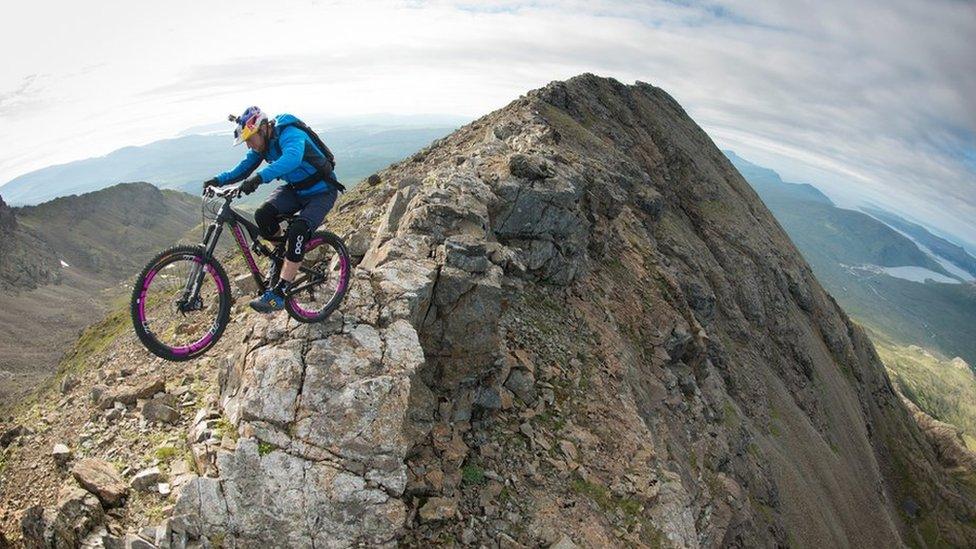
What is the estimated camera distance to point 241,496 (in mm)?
9609

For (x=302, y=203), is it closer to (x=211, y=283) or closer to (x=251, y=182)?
(x=251, y=182)

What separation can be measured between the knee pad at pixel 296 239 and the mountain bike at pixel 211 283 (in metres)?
0.24

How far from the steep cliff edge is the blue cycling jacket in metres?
3.39

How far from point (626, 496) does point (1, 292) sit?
822 ft

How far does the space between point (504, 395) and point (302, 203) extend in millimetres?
8506

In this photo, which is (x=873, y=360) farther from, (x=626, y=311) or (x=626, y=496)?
(x=626, y=496)

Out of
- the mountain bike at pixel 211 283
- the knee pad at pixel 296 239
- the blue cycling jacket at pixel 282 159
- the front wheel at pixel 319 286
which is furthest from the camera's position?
the front wheel at pixel 319 286

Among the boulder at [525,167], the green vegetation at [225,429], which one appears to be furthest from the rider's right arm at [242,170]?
the boulder at [525,167]

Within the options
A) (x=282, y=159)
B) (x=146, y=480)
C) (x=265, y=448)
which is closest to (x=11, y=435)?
(x=146, y=480)

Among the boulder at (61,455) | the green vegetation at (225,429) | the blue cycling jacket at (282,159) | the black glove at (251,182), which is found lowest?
the boulder at (61,455)

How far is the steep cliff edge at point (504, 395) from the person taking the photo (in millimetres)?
Result: 10242

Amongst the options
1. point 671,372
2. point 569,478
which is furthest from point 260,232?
point 671,372

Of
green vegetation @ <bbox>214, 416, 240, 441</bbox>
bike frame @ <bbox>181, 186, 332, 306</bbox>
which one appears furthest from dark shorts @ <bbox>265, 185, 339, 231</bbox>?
green vegetation @ <bbox>214, 416, 240, 441</bbox>

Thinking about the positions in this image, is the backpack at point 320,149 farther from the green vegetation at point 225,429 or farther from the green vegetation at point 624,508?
the green vegetation at point 624,508
